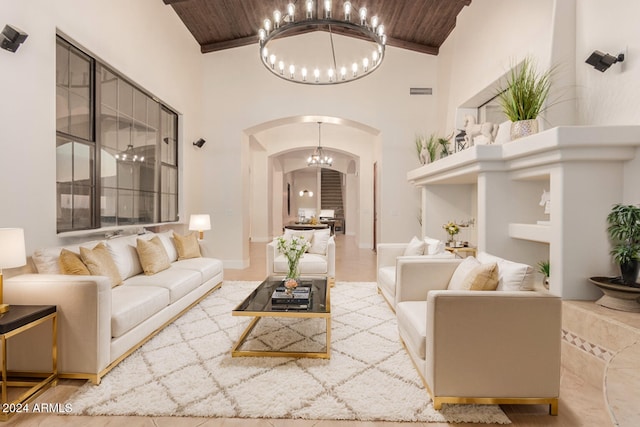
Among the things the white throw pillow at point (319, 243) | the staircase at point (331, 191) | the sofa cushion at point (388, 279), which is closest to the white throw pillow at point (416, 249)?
the sofa cushion at point (388, 279)

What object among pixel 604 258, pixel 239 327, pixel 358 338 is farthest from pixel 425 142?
pixel 239 327

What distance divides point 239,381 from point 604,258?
305 centimetres

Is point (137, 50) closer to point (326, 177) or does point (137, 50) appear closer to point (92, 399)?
point (92, 399)

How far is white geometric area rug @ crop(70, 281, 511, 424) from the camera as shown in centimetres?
197

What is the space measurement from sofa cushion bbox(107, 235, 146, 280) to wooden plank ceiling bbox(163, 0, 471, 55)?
13.4ft

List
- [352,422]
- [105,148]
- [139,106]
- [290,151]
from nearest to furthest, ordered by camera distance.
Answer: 1. [352,422]
2. [105,148]
3. [139,106]
4. [290,151]

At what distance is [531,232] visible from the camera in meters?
3.22

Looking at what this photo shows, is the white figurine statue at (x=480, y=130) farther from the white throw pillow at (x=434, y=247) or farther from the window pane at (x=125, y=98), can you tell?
the window pane at (x=125, y=98)

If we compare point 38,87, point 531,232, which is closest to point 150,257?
point 38,87

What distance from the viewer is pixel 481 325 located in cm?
194

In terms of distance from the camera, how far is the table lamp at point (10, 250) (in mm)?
2070

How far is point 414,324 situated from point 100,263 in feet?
9.11

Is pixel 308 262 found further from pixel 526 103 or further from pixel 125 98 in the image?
pixel 125 98

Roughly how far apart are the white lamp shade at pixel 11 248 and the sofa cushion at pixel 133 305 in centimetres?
70
